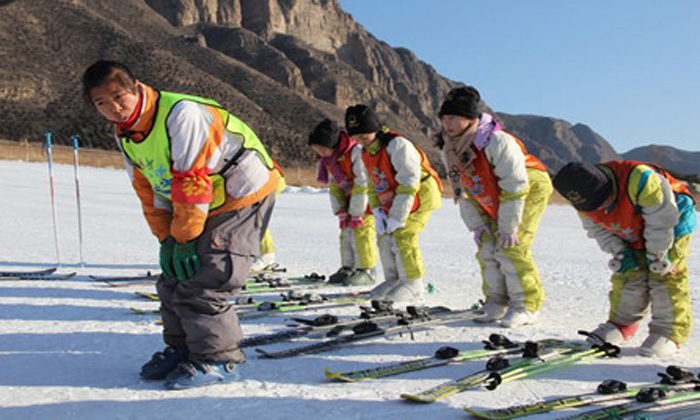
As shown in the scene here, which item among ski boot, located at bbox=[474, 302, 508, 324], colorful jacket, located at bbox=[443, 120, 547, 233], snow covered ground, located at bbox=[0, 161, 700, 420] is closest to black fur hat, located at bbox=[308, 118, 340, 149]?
snow covered ground, located at bbox=[0, 161, 700, 420]

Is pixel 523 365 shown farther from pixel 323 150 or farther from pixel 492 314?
pixel 323 150

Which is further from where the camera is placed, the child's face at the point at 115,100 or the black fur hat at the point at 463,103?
the black fur hat at the point at 463,103

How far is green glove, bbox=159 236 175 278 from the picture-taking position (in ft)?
11.2

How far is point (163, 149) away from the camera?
3.25m

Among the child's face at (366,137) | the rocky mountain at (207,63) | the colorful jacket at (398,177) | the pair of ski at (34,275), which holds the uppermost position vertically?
the rocky mountain at (207,63)

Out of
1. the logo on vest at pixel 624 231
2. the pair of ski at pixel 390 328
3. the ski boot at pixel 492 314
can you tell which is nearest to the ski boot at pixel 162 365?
the pair of ski at pixel 390 328

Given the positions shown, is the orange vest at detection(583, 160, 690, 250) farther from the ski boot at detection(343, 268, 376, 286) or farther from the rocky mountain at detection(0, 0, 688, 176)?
the rocky mountain at detection(0, 0, 688, 176)

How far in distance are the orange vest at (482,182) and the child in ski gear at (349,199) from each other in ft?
7.44

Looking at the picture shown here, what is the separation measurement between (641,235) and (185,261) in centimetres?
317

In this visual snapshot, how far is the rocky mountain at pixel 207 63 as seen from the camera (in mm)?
60406

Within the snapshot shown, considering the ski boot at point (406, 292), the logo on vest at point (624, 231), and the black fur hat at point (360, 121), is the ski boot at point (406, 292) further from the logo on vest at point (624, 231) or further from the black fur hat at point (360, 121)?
the logo on vest at point (624, 231)

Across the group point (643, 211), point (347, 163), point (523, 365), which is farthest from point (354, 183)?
point (523, 365)

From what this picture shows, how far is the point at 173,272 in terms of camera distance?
134 inches

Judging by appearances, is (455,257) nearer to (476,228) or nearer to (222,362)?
(476,228)
